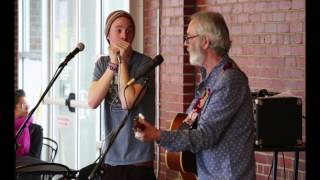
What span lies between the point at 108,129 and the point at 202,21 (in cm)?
83

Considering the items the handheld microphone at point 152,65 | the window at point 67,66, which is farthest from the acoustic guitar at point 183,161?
the window at point 67,66

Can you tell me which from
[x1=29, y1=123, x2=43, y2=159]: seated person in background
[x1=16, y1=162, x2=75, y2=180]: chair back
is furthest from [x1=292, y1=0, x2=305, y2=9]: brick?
[x1=29, y1=123, x2=43, y2=159]: seated person in background

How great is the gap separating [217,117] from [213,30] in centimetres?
35

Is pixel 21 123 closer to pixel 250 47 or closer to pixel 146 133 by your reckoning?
pixel 250 47

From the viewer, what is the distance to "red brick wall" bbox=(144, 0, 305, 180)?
12.8 ft

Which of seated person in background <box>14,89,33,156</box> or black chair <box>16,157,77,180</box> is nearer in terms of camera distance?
black chair <box>16,157,77,180</box>

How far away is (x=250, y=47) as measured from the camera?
426 centimetres

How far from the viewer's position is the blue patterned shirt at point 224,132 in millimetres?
2432

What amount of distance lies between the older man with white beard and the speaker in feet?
2.32

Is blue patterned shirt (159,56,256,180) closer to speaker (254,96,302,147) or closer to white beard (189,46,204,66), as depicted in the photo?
white beard (189,46,204,66)

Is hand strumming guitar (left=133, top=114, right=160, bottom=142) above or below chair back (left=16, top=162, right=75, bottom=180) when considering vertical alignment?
above
